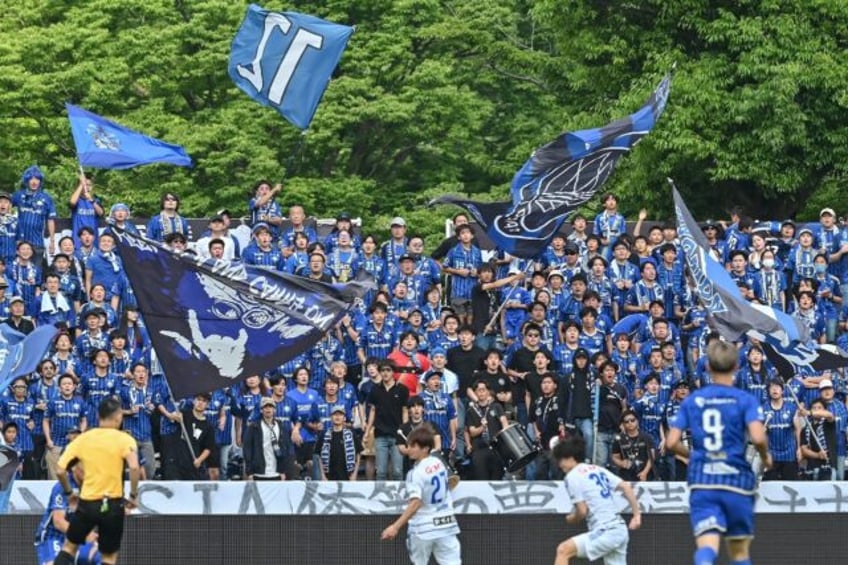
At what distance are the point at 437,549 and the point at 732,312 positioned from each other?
565 centimetres

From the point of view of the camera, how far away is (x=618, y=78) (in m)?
36.0

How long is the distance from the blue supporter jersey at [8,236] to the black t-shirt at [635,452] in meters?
8.91

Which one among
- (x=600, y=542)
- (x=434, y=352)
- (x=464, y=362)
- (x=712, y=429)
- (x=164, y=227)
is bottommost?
(x=600, y=542)

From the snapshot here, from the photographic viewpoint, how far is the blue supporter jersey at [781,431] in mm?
24062

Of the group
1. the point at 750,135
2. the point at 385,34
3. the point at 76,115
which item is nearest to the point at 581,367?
the point at 76,115

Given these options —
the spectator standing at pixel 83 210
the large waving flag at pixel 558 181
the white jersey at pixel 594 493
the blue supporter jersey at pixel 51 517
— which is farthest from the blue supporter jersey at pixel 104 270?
the white jersey at pixel 594 493

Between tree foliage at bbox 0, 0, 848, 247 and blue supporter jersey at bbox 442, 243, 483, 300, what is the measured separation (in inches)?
298

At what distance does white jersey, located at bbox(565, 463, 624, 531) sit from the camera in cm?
1775

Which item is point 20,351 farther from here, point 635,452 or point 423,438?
point 635,452

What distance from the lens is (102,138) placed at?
88.2ft

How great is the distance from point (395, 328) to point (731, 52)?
466 inches

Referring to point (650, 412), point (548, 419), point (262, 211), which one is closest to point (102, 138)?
point (262, 211)

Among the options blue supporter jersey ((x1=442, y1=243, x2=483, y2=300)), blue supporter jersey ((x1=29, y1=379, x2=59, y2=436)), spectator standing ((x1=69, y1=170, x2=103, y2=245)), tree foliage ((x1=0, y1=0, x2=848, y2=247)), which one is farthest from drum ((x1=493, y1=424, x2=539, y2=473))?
tree foliage ((x1=0, y1=0, x2=848, y2=247))

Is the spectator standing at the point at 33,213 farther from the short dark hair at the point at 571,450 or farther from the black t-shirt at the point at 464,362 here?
the short dark hair at the point at 571,450
